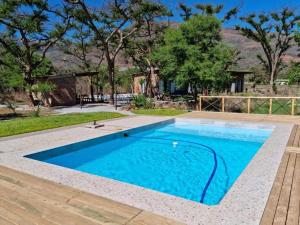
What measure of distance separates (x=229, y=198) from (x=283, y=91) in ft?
77.2

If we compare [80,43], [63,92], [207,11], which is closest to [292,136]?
[63,92]

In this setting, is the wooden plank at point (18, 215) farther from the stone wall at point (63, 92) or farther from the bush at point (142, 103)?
the stone wall at point (63, 92)

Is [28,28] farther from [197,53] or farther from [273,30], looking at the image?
[273,30]

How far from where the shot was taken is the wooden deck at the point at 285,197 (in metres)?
2.50

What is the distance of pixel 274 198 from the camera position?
297cm

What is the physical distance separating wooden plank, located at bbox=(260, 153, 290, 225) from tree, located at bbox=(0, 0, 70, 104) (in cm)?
1573

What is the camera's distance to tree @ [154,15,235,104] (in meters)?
12.9

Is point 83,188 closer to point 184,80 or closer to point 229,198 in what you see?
point 229,198

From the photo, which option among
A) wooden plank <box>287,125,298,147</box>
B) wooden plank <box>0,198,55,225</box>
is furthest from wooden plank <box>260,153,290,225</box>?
wooden plank <box>0,198,55,225</box>

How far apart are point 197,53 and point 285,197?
10.9m

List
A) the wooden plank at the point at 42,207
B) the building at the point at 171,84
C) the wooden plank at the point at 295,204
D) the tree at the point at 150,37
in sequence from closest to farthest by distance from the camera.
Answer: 1. the wooden plank at the point at 295,204
2. the wooden plank at the point at 42,207
3. the tree at the point at 150,37
4. the building at the point at 171,84

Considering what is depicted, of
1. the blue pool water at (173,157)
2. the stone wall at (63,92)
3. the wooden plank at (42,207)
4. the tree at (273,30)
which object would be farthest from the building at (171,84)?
the wooden plank at (42,207)

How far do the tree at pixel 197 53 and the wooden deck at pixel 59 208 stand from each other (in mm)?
10589

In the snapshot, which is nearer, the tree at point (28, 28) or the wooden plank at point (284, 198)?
the wooden plank at point (284, 198)
